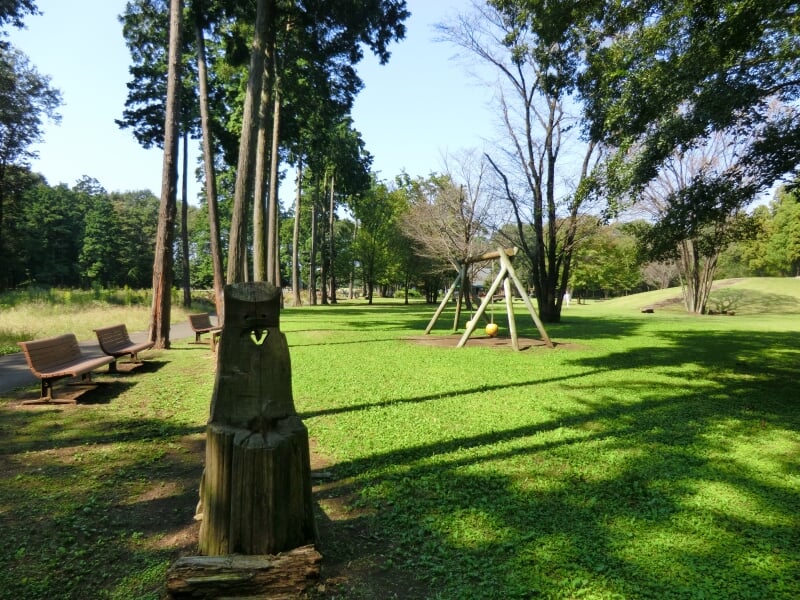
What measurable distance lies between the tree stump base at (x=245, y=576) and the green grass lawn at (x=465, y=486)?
25 cm

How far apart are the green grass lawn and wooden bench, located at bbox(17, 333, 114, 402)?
0.44m

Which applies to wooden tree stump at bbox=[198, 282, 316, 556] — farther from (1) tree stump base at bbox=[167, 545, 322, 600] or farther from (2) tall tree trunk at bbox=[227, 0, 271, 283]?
(2) tall tree trunk at bbox=[227, 0, 271, 283]

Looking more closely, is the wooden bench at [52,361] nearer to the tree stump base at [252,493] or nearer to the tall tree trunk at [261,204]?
the tree stump base at [252,493]

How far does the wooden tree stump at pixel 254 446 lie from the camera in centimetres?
246

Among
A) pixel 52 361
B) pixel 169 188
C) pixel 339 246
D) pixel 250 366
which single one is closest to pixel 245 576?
pixel 250 366

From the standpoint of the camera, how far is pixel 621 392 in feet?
23.1

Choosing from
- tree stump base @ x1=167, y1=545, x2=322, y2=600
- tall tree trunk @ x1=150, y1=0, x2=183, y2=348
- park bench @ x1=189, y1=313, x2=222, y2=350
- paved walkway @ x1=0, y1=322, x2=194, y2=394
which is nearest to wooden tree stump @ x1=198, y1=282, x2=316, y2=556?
tree stump base @ x1=167, y1=545, x2=322, y2=600

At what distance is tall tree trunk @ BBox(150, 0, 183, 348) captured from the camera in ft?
34.4

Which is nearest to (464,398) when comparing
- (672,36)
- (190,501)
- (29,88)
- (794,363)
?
(190,501)

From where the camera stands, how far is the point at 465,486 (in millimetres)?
3752

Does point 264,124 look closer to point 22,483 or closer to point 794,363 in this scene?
point 22,483

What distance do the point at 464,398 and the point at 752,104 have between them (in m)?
5.63

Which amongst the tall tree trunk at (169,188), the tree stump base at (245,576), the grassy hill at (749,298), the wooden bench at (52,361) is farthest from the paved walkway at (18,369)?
the grassy hill at (749,298)

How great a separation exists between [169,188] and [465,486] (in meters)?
10.2
